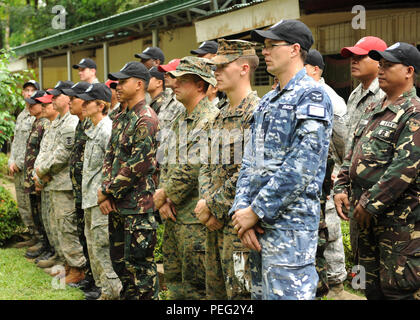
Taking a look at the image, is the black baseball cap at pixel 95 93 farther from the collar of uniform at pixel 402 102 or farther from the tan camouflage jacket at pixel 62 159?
the collar of uniform at pixel 402 102

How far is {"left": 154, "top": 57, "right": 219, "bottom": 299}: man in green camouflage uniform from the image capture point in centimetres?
441

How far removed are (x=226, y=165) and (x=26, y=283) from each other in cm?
393

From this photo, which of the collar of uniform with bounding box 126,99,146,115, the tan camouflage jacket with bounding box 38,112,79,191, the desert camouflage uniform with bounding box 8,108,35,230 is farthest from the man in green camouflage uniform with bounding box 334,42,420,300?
the desert camouflage uniform with bounding box 8,108,35,230

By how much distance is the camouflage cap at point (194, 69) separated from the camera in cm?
449

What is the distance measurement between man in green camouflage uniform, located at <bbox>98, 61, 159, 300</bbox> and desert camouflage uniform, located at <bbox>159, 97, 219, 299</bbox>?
28 centimetres

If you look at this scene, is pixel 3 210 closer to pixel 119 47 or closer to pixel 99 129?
pixel 99 129

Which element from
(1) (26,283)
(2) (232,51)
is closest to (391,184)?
(2) (232,51)

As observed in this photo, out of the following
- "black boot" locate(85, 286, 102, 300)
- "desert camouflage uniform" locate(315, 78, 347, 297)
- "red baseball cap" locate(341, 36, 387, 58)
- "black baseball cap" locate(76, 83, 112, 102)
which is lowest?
"black boot" locate(85, 286, 102, 300)

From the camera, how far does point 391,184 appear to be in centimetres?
362

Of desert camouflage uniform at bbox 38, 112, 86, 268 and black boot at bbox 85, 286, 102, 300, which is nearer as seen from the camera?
black boot at bbox 85, 286, 102, 300

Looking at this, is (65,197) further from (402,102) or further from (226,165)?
(402,102)

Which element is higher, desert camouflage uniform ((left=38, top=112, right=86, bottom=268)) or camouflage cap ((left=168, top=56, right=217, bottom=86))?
camouflage cap ((left=168, top=56, right=217, bottom=86))

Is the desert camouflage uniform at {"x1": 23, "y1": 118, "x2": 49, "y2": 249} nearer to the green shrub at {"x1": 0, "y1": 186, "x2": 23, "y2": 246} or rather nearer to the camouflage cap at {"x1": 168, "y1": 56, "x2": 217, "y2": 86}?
the green shrub at {"x1": 0, "y1": 186, "x2": 23, "y2": 246}

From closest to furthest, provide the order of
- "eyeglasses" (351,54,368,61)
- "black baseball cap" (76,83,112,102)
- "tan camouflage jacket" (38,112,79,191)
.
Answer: "eyeglasses" (351,54,368,61)
"black baseball cap" (76,83,112,102)
"tan camouflage jacket" (38,112,79,191)
